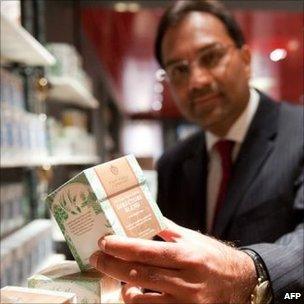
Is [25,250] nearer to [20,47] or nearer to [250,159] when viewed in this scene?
[20,47]

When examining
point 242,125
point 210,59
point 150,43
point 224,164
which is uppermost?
point 150,43

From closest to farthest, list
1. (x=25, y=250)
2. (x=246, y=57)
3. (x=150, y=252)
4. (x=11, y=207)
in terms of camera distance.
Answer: (x=150, y=252)
(x=246, y=57)
(x=25, y=250)
(x=11, y=207)

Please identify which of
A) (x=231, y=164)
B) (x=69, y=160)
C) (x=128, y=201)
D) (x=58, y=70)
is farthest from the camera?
(x=69, y=160)

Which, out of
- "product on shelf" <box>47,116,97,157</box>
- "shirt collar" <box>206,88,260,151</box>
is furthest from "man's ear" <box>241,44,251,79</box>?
"product on shelf" <box>47,116,97,157</box>

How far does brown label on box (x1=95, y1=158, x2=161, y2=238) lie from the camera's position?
706mm

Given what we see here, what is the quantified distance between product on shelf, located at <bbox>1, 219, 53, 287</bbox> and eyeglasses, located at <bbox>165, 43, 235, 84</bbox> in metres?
0.90

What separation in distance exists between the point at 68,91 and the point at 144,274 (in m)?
2.78

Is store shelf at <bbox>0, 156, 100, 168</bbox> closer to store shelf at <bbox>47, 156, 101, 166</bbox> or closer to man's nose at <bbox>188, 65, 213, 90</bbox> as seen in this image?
store shelf at <bbox>47, 156, 101, 166</bbox>

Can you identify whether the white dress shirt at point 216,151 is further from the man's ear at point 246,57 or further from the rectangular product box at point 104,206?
the rectangular product box at point 104,206

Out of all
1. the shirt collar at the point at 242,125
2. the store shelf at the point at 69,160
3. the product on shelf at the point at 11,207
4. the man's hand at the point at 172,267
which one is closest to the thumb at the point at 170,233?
the man's hand at the point at 172,267

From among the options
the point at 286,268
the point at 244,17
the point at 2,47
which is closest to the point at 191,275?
the point at 286,268

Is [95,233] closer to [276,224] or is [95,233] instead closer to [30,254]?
[276,224]

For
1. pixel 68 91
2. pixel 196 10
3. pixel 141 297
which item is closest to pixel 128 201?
pixel 141 297

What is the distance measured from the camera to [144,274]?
64 cm
